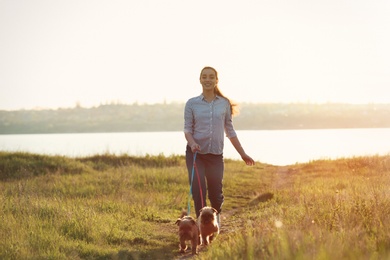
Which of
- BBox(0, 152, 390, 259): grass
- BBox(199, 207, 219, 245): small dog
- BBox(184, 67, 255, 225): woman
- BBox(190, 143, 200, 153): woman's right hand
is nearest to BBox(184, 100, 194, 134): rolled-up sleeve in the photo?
BBox(184, 67, 255, 225): woman

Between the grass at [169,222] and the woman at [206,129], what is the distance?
0.94m

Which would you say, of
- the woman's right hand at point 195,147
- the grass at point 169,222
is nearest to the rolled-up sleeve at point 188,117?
the woman's right hand at point 195,147

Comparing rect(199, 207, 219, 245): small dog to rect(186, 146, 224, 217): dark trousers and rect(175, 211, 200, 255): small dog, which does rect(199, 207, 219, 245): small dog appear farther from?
rect(186, 146, 224, 217): dark trousers

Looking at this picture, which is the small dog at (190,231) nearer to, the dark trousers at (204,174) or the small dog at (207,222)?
the small dog at (207,222)

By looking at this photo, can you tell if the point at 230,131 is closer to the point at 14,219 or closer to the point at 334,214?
the point at 334,214

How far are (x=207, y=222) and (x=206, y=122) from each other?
154 centimetres

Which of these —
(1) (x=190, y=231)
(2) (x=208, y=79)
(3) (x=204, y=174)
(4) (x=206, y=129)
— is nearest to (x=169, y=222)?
(3) (x=204, y=174)

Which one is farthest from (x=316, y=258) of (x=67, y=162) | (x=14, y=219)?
(x=67, y=162)

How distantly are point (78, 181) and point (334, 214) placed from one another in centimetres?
1126

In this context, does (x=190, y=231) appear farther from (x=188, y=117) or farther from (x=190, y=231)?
(x=188, y=117)

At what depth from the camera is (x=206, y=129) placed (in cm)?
778

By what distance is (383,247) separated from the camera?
18.0 ft

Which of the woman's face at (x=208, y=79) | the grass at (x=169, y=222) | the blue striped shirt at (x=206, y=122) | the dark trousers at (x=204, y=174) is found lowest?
the grass at (x=169, y=222)

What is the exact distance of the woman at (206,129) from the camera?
25.4ft
